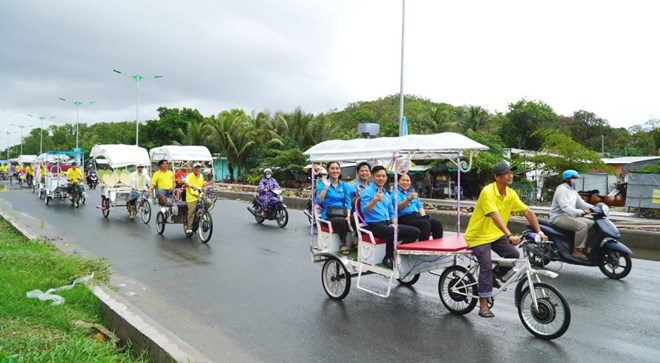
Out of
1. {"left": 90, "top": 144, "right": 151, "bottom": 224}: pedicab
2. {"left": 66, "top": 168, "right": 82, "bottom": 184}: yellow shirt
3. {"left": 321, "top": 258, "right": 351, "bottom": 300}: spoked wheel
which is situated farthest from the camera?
{"left": 66, "top": 168, "right": 82, "bottom": 184}: yellow shirt

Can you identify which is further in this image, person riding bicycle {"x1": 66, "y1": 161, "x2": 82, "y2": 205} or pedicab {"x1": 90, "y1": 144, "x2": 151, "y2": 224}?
person riding bicycle {"x1": 66, "y1": 161, "x2": 82, "y2": 205}

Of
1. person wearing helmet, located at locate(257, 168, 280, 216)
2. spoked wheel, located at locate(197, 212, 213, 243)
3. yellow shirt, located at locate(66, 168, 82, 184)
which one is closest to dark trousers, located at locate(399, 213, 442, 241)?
spoked wheel, located at locate(197, 212, 213, 243)

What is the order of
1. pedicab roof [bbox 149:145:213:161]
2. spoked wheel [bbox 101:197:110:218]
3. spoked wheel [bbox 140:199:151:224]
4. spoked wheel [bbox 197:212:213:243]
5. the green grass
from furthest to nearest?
1. pedicab roof [bbox 149:145:213:161]
2. spoked wheel [bbox 101:197:110:218]
3. spoked wheel [bbox 140:199:151:224]
4. spoked wheel [bbox 197:212:213:243]
5. the green grass

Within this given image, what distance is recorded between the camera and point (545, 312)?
17.3ft

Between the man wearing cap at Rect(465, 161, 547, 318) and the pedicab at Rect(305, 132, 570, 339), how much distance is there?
0.49 ft

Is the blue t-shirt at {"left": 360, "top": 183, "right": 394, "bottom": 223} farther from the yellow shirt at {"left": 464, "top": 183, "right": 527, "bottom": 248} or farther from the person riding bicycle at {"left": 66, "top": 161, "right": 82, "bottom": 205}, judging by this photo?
the person riding bicycle at {"left": 66, "top": 161, "right": 82, "bottom": 205}

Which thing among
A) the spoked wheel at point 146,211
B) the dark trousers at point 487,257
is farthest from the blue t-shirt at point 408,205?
the spoked wheel at point 146,211

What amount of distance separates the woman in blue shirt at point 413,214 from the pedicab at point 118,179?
1040 centimetres

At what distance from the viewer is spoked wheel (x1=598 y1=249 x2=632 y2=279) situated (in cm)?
820

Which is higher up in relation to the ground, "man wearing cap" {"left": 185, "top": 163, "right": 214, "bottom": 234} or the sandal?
"man wearing cap" {"left": 185, "top": 163, "right": 214, "bottom": 234}

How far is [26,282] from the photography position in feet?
21.0

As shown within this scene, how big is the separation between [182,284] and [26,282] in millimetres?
2054

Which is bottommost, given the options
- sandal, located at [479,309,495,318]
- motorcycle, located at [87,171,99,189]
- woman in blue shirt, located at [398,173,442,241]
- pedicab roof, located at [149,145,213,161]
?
sandal, located at [479,309,495,318]

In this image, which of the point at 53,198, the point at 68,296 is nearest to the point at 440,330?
the point at 68,296
